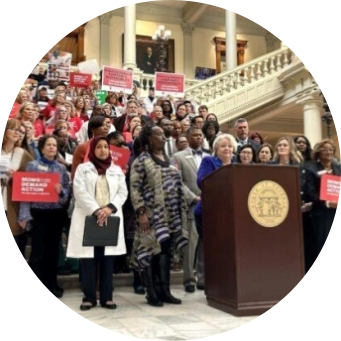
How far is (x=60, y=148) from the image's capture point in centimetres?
229

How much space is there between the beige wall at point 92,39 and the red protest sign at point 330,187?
101 cm

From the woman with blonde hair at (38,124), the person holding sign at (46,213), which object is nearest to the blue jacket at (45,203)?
the person holding sign at (46,213)

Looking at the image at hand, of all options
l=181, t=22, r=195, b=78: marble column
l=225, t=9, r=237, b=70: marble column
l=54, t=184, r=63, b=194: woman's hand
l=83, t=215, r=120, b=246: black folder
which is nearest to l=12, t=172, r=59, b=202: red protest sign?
l=54, t=184, r=63, b=194: woman's hand

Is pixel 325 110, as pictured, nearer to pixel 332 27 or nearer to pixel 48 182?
pixel 332 27

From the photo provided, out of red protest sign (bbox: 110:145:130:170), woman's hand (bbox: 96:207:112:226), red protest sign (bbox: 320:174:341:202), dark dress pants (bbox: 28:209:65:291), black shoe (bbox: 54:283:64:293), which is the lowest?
black shoe (bbox: 54:283:64:293)

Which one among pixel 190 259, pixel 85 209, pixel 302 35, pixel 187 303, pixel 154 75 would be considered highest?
pixel 302 35

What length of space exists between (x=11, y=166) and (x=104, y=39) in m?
0.60

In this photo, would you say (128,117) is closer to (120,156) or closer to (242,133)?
(120,156)

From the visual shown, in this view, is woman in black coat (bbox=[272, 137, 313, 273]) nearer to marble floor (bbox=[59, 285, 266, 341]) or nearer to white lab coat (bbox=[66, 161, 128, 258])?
marble floor (bbox=[59, 285, 266, 341])

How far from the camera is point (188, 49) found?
7.79 feet

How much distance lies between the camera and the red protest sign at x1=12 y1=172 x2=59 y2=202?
7.39ft

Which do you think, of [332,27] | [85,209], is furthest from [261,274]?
[332,27]

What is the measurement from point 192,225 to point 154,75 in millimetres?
614

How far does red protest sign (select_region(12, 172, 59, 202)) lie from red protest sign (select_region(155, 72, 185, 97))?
561 mm
